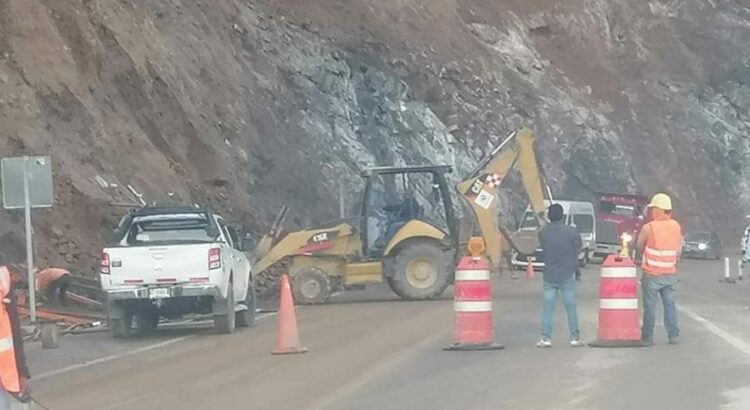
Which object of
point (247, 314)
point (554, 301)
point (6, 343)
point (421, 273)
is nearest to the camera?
point (6, 343)

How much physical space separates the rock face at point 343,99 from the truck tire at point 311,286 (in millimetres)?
4448

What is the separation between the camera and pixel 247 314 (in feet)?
81.4

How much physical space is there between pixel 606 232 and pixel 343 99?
41.8 ft

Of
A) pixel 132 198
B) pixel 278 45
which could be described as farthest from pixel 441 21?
pixel 132 198

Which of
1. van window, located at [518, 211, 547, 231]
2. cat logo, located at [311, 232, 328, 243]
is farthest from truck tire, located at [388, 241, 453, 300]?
van window, located at [518, 211, 547, 231]

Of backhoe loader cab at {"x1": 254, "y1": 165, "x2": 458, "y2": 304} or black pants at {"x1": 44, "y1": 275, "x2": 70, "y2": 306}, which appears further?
backhoe loader cab at {"x1": 254, "y1": 165, "x2": 458, "y2": 304}

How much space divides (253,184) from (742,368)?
2692 cm

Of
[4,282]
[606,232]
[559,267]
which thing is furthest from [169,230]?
[606,232]

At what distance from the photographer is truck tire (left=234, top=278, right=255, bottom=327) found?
24766 mm

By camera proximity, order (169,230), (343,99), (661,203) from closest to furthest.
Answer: (661,203), (169,230), (343,99)

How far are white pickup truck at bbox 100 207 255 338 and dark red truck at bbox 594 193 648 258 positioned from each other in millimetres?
32500

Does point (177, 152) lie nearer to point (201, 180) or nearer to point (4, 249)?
point (201, 180)

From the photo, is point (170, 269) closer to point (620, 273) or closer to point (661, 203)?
point (620, 273)

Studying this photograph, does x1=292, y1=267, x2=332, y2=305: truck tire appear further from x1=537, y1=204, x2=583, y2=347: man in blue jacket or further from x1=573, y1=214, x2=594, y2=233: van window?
x1=573, y1=214, x2=594, y2=233: van window
